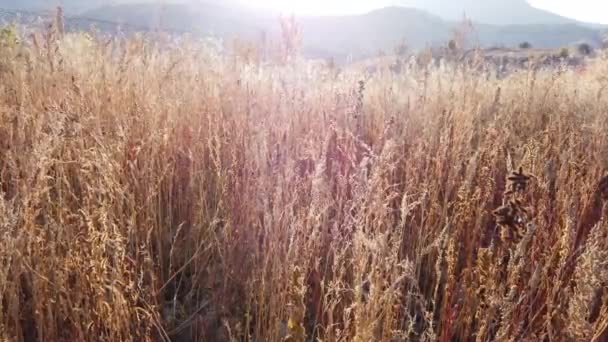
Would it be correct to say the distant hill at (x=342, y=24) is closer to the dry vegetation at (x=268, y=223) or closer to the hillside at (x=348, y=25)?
the hillside at (x=348, y=25)

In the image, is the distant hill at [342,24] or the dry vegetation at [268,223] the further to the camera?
the distant hill at [342,24]

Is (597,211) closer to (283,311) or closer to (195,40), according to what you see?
(283,311)

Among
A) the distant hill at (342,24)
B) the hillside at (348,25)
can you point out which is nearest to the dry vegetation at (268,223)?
the distant hill at (342,24)

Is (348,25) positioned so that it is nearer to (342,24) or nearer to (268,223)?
(342,24)

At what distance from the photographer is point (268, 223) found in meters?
1.33

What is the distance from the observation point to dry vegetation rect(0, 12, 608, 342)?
1185mm

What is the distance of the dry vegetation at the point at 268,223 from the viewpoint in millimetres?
1185

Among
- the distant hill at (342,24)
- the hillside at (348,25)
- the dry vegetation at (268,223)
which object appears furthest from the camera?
the hillside at (348,25)

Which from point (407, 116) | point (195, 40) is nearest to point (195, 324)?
point (407, 116)

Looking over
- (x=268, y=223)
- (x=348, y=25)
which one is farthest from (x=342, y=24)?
(x=268, y=223)

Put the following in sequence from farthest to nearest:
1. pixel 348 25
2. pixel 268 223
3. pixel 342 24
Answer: pixel 342 24
pixel 348 25
pixel 268 223

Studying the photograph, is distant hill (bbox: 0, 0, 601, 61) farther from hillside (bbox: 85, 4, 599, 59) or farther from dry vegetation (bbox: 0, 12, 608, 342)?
dry vegetation (bbox: 0, 12, 608, 342)

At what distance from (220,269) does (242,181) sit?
357mm

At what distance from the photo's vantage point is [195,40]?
13.5ft
